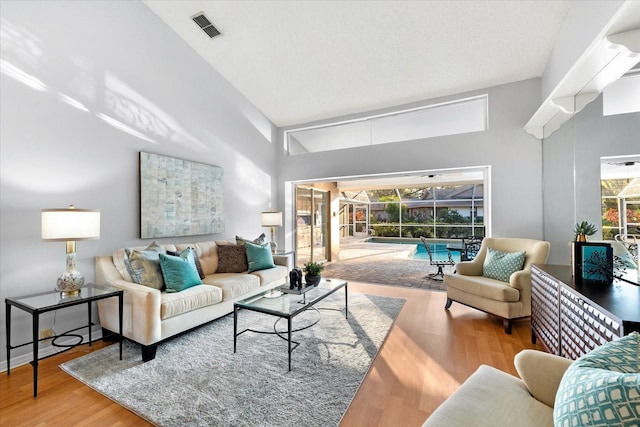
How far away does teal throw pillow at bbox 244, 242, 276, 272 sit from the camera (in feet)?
Answer: 12.7

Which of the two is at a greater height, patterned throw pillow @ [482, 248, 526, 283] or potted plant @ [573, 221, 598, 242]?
potted plant @ [573, 221, 598, 242]

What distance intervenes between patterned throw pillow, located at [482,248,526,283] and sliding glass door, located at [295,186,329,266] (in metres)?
3.58

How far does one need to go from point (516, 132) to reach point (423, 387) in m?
3.65

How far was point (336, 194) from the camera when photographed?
7.78 metres

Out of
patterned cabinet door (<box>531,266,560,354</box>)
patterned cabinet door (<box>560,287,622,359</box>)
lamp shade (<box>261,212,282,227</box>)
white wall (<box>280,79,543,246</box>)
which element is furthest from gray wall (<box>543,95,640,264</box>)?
lamp shade (<box>261,212,282,227</box>)

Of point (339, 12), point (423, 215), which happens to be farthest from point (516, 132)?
point (423, 215)

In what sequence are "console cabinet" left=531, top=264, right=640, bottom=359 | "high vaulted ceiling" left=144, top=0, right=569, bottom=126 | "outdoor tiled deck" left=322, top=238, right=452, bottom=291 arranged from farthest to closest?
"outdoor tiled deck" left=322, top=238, right=452, bottom=291 → "high vaulted ceiling" left=144, top=0, right=569, bottom=126 → "console cabinet" left=531, top=264, right=640, bottom=359

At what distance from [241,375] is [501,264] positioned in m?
3.00

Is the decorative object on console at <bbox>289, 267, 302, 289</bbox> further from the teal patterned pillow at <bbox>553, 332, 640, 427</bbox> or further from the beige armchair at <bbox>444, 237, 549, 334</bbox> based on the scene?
the teal patterned pillow at <bbox>553, 332, 640, 427</bbox>

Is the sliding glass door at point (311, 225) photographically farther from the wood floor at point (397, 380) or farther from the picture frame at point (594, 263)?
the picture frame at point (594, 263)

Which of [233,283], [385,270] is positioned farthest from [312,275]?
[385,270]

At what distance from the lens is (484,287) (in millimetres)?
3059

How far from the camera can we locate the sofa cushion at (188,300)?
2.56m

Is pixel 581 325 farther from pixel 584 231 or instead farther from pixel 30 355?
pixel 30 355
